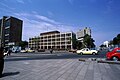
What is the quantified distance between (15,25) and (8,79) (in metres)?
97.3

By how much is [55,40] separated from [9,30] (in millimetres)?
38705

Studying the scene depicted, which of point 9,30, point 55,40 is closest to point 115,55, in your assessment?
point 9,30

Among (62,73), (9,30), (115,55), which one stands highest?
(9,30)

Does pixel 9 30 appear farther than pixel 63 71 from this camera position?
Yes

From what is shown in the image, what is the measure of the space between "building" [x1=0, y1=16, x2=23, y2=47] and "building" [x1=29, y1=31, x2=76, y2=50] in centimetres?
1460

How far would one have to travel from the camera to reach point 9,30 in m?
93.7

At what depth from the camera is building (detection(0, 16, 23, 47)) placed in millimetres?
94062

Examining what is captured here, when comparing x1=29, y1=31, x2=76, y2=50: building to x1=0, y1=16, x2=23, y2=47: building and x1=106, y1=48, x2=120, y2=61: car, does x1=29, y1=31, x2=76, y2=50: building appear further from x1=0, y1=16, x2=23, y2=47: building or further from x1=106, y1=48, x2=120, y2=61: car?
x1=106, y1=48, x2=120, y2=61: car

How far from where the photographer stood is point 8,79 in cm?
648

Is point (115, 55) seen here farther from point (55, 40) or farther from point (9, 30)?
point (55, 40)

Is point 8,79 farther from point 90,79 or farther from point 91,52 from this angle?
point 91,52

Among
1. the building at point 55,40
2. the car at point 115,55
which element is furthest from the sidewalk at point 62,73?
the building at point 55,40

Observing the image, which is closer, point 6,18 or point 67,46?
point 6,18

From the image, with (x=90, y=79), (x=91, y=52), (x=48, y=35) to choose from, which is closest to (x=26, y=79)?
(x=90, y=79)
